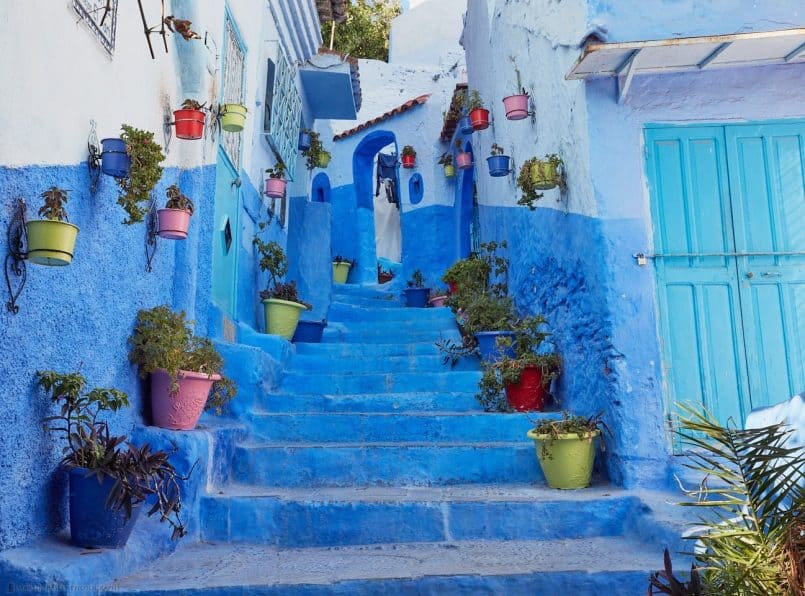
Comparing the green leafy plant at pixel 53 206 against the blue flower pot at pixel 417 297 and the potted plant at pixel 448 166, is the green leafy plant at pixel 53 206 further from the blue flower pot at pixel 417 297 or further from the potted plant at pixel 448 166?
the potted plant at pixel 448 166

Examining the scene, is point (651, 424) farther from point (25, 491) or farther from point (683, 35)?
point (25, 491)

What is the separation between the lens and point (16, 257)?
3.23 meters

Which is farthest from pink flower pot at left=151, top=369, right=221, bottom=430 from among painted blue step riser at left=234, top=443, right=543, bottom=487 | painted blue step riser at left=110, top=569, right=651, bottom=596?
painted blue step riser at left=110, top=569, right=651, bottom=596

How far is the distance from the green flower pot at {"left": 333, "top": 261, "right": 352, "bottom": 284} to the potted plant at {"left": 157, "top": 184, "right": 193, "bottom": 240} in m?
10.5

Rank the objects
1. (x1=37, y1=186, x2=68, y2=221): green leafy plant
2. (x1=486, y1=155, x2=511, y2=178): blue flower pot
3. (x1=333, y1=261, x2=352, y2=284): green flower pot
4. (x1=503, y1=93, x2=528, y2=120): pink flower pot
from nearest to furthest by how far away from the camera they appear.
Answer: (x1=37, y1=186, x2=68, y2=221): green leafy plant → (x1=503, y1=93, x2=528, y2=120): pink flower pot → (x1=486, y1=155, x2=511, y2=178): blue flower pot → (x1=333, y1=261, x2=352, y2=284): green flower pot

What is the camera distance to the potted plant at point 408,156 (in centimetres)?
1448

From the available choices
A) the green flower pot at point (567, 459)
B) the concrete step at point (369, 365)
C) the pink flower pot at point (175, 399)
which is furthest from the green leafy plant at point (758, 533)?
the concrete step at point (369, 365)

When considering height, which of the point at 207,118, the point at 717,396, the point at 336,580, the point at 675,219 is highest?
the point at 207,118

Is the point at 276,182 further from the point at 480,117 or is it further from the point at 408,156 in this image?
the point at 408,156

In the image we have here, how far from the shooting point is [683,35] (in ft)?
17.1

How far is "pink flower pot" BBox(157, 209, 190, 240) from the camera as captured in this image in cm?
486

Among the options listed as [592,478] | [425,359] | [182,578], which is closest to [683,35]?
[592,478]

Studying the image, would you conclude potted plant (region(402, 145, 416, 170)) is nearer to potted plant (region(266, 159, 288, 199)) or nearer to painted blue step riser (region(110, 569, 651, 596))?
potted plant (region(266, 159, 288, 199))

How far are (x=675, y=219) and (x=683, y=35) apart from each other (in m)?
1.31
